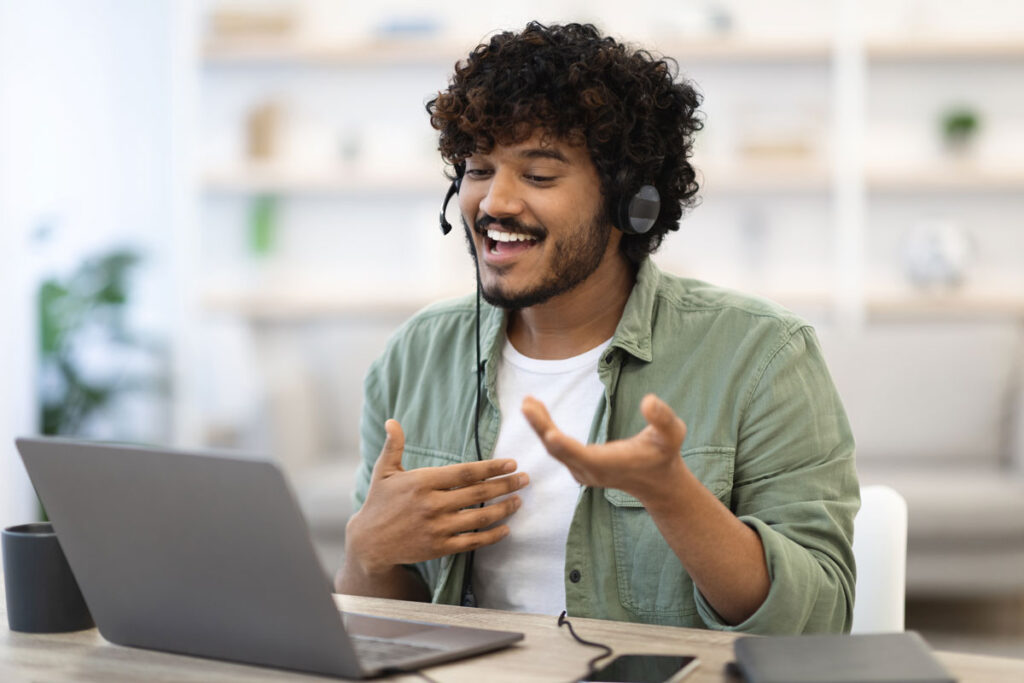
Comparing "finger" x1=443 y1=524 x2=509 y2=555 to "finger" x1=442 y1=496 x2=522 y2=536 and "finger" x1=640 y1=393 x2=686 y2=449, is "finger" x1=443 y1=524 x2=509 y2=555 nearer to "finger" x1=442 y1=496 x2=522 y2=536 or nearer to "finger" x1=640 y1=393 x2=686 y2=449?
"finger" x1=442 y1=496 x2=522 y2=536

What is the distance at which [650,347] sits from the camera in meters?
1.53

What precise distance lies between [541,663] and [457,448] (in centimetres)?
62

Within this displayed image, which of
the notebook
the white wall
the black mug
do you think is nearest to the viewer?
the notebook

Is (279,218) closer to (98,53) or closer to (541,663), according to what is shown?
(98,53)

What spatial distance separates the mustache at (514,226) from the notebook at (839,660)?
69 centimetres

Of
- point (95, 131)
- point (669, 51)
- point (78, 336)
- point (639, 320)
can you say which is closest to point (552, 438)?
point (639, 320)

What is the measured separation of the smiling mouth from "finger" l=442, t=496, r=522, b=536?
327mm

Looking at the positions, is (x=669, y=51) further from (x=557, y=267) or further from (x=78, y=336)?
(x=557, y=267)

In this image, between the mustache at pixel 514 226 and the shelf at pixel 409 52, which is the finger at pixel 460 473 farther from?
the shelf at pixel 409 52

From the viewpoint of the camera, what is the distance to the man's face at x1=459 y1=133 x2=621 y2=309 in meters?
1.52

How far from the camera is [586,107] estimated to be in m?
1.51

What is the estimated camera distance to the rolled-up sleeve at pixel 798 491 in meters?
1.24

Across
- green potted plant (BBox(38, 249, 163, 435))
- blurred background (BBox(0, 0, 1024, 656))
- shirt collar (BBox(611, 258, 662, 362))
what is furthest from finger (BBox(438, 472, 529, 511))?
green potted plant (BBox(38, 249, 163, 435))

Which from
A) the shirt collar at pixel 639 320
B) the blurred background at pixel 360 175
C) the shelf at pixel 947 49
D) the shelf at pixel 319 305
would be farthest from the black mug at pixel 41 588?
the shelf at pixel 947 49
